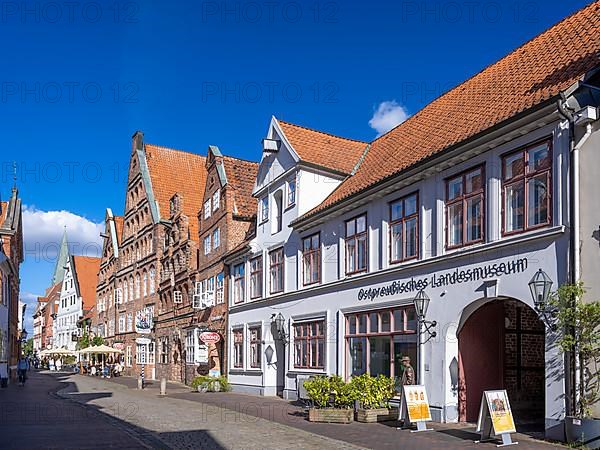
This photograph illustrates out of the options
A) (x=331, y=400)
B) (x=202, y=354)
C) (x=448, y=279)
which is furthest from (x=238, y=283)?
(x=448, y=279)

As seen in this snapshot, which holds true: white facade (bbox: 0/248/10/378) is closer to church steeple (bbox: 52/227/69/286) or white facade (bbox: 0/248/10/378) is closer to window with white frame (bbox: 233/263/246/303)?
window with white frame (bbox: 233/263/246/303)

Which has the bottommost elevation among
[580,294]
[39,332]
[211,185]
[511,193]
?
[39,332]

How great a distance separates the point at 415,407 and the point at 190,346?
2368 centimetres

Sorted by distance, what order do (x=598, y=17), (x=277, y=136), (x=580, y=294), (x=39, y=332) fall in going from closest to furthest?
(x=580, y=294) < (x=598, y=17) < (x=277, y=136) < (x=39, y=332)

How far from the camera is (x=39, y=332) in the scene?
137000mm

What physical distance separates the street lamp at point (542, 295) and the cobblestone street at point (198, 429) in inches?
93.1

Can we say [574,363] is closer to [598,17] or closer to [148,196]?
[598,17]

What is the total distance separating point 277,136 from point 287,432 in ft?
49.1

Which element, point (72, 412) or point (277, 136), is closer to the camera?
point (72, 412)

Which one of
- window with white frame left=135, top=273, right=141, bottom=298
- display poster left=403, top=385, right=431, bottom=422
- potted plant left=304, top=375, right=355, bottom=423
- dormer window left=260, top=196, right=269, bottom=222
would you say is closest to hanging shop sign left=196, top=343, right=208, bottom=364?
dormer window left=260, top=196, right=269, bottom=222

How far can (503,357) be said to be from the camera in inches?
698

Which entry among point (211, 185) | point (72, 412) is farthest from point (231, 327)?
point (72, 412)

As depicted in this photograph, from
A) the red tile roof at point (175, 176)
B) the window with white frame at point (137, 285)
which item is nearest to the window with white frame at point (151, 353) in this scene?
the window with white frame at point (137, 285)

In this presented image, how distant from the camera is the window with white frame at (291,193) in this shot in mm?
26891
